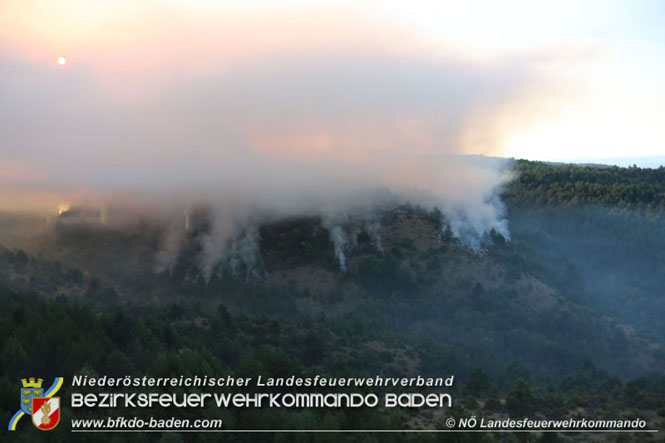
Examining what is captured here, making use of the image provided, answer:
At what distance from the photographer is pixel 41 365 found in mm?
72250

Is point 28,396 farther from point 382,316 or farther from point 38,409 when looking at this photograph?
point 382,316

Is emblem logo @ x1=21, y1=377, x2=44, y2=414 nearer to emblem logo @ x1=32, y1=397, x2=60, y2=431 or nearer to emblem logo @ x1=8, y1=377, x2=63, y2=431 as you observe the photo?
emblem logo @ x1=8, y1=377, x2=63, y2=431

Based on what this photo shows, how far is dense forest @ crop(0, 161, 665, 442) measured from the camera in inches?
2832

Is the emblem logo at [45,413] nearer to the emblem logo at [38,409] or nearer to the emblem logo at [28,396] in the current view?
the emblem logo at [38,409]

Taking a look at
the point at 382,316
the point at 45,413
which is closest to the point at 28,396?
the point at 45,413

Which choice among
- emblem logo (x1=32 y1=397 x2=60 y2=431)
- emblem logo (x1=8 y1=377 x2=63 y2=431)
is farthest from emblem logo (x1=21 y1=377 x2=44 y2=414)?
emblem logo (x1=32 y1=397 x2=60 y2=431)

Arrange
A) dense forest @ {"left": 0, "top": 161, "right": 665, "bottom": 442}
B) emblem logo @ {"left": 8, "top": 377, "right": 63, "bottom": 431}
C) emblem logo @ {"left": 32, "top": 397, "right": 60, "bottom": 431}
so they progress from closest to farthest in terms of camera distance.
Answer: emblem logo @ {"left": 32, "top": 397, "right": 60, "bottom": 431} < emblem logo @ {"left": 8, "top": 377, "right": 63, "bottom": 431} < dense forest @ {"left": 0, "top": 161, "right": 665, "bottom": 442}

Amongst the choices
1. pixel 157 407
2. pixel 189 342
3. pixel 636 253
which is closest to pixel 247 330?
pixel 189 342

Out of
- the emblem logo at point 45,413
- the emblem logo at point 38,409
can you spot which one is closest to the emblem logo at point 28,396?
the emblem logo at point 38,409

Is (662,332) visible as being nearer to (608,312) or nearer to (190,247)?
(608,312)

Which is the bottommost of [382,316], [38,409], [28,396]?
[382,316]

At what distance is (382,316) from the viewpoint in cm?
14525

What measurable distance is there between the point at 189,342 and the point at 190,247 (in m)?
87.5

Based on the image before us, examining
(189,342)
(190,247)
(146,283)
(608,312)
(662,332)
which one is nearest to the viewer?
(189,342)
